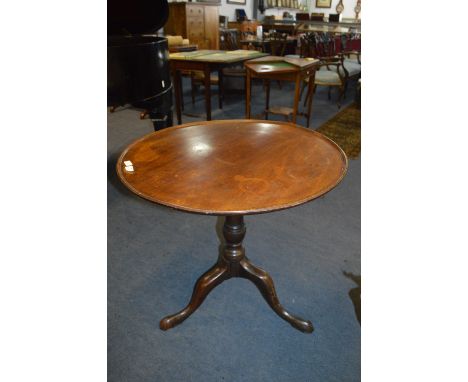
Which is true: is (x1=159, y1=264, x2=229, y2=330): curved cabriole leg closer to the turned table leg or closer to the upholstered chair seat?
the turned table leg

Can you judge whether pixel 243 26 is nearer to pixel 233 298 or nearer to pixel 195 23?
pixel 195 23

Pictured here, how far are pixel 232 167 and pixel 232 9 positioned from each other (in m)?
8.51

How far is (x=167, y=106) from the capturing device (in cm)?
230

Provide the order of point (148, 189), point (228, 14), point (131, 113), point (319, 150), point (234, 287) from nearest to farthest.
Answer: point (148, 189), point (319, 150), point (234, 287), point (131, 113), point (228, 14)

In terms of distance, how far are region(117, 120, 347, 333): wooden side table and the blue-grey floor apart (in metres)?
0.11

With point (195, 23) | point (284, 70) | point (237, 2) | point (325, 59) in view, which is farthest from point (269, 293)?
point (237, 2)

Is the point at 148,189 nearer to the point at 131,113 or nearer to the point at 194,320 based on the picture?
the point at 194,320

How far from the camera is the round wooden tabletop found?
893 millimetres

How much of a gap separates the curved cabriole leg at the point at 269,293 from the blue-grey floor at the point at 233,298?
42 mm

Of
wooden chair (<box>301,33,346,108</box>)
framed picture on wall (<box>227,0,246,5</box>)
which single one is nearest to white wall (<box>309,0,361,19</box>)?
framed picture on wall (<box>227,0,246,5</box>)

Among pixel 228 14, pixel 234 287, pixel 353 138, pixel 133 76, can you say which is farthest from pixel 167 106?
pixel 228 14

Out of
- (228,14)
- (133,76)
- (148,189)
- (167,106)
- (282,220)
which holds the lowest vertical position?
(282,220)

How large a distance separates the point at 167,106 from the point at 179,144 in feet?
3.80

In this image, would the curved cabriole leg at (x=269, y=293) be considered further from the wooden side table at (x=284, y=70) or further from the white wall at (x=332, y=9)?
the white wall at (x=332, y=9)
